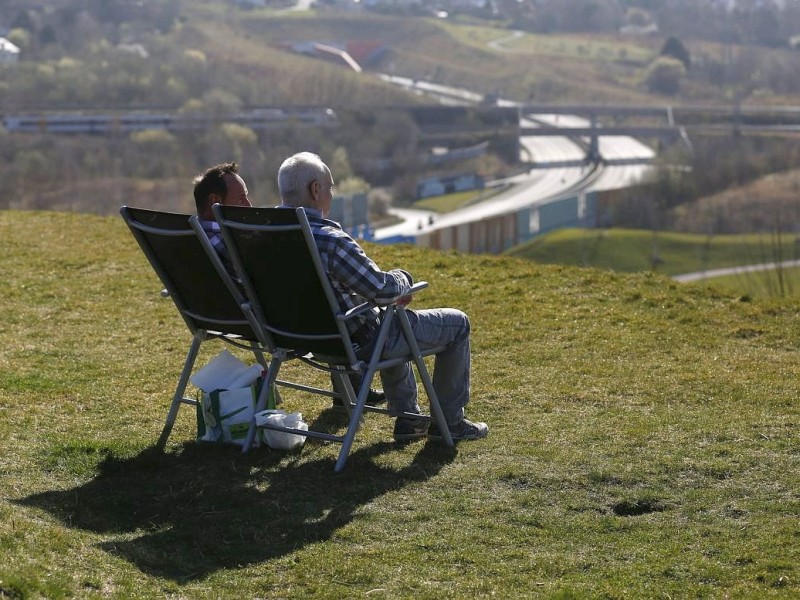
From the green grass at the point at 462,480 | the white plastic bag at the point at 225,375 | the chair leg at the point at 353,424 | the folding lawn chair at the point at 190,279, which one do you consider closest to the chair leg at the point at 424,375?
the green grass at the point at 462,480

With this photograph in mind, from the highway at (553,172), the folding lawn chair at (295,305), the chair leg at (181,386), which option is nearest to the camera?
the folding lawn chair at (295,305)

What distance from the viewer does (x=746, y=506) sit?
4.65m

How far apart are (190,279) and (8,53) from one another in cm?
8187

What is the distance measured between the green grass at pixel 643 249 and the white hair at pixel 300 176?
3275 cm

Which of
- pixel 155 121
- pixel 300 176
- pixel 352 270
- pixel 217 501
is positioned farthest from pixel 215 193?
pixel 155 121

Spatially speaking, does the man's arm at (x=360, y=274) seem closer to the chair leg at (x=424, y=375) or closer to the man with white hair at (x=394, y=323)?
the man with white hair at (x=394, y=323)

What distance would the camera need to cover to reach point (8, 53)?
82188mm

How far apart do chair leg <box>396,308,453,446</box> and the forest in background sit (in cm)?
3230

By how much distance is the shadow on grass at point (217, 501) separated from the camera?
4344mm

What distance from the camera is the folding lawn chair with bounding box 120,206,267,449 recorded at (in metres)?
5.41

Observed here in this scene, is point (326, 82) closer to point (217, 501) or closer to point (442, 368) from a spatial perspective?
point (442, 368)

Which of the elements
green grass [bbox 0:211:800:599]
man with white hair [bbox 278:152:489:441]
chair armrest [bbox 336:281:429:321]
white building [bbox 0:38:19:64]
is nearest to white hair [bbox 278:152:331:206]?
man with white hair [bbox 278:152:489:441]

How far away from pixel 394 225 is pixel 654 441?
50.8 meters

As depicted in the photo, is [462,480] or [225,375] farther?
[225,375]
